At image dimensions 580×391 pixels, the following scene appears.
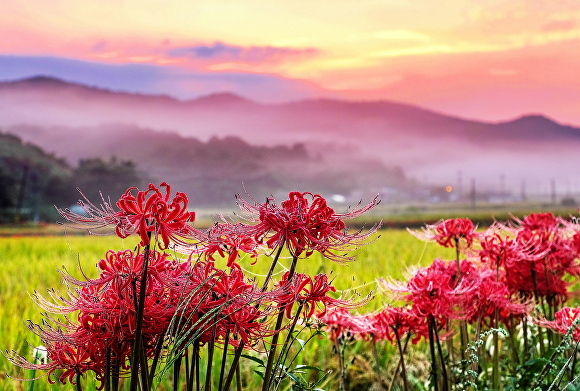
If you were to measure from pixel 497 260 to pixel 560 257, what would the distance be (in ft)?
2.04

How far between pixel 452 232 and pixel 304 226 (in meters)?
1.72

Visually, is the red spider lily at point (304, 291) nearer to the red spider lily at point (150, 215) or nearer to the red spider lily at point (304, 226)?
the red spider lily at point (304, 226)

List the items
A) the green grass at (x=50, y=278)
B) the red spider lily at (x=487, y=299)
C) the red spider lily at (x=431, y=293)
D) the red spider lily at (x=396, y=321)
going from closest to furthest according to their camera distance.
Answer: the red spider lily at (x=431, y=293)
the red spider lily at (x=396, y=321)
the red spider lily at (x=487, y=299)
the green grass at (x=50, y=278)

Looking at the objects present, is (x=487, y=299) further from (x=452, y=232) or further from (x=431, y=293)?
(x=431, y=293)

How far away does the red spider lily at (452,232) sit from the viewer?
3307 mm

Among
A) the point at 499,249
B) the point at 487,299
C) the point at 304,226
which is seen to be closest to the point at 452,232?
the point at 499,249

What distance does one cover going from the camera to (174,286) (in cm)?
178

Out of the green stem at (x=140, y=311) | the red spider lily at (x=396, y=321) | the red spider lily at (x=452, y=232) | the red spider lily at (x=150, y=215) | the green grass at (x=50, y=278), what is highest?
the red spider lily at (x=150, y=215)

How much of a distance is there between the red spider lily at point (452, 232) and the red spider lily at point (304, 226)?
1508 millimetres

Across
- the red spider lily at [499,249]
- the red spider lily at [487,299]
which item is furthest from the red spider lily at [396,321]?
the red spider lily at [499,249]

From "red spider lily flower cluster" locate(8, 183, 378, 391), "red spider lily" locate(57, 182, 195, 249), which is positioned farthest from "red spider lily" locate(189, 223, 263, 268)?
"red spider lily" locate(57, 182, 195, 249)

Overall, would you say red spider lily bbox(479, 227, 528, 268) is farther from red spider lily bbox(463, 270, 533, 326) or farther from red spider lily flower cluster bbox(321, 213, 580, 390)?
red spider lily bbox(463, 270, 533, 326)

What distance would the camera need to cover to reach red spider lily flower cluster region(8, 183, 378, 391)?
1.67m

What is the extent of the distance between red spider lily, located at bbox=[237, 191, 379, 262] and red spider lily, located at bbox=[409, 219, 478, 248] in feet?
4.95
